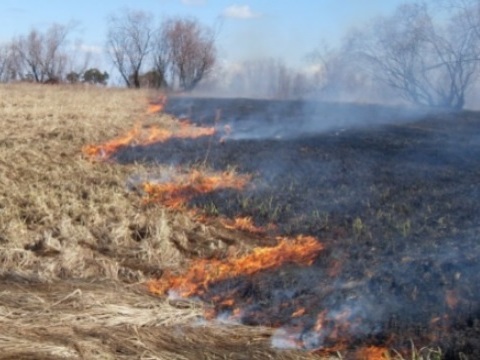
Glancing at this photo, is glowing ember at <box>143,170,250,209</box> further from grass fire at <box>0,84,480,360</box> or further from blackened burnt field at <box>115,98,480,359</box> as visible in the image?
blackened burnt field at <box>115,98,480,359</box>

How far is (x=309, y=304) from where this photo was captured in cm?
505

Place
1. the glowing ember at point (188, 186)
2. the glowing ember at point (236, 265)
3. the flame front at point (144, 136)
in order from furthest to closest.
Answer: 1. the flame front at point (144, 136)
2. the glowing ember at point (188, 186)
3. the glowing ember at point (236, 265)

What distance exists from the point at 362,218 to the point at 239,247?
1.73 m

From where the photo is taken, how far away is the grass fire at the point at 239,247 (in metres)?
4.45

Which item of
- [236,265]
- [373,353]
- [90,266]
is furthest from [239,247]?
[373,353]

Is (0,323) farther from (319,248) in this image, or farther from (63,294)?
(319,248)

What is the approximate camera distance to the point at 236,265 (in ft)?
20.3

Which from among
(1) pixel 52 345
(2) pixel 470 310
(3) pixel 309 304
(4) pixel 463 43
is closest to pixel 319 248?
(3) pixel 309 304

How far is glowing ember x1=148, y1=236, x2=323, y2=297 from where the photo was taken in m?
5.65

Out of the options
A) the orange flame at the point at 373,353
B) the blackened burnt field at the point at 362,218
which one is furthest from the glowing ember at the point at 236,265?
the orange flame at the point at 373,353

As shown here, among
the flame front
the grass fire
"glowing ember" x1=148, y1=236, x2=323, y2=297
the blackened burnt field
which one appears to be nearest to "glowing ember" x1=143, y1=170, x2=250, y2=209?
the grass fire

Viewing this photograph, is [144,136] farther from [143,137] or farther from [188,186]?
[188,186]

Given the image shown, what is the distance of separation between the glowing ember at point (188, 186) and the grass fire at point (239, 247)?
0.04 meters

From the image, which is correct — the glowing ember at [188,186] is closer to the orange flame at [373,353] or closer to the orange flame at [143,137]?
the orange flame at [143,137]
